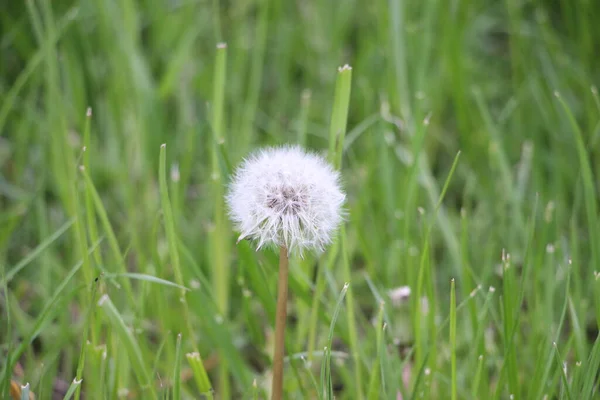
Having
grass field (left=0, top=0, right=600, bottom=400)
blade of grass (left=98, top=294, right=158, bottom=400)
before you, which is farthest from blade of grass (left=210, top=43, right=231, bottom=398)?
blade of grass (left=98, top=294, right=158, bottom=400)

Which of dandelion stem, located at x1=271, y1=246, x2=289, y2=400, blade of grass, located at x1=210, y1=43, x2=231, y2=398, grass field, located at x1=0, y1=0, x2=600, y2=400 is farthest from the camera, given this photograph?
blade of grass, located at x1=210, y1=43, x2=231, y2=398

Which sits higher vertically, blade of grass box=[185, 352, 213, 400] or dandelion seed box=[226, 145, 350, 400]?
dandelion seed box=[226, 145, 350, 400]

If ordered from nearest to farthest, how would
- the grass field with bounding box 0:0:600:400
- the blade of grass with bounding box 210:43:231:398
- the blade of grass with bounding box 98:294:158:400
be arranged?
the blade of grass with bounding box 98:294:158:400
the grass field with bounding box 0:0:600:400
the blade of grass with bounding box 210:43:231:398

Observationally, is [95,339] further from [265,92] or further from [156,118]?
[265,92]

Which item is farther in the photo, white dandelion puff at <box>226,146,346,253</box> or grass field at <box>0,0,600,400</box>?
grass field at <box>0,0,600,400</box>

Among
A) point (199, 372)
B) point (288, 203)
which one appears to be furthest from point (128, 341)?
point (288, 203)

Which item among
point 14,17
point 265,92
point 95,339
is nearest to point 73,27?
point 14,17

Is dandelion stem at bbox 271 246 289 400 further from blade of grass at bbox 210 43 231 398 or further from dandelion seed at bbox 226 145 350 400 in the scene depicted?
blade of grass at bbox 210 43 231 398
